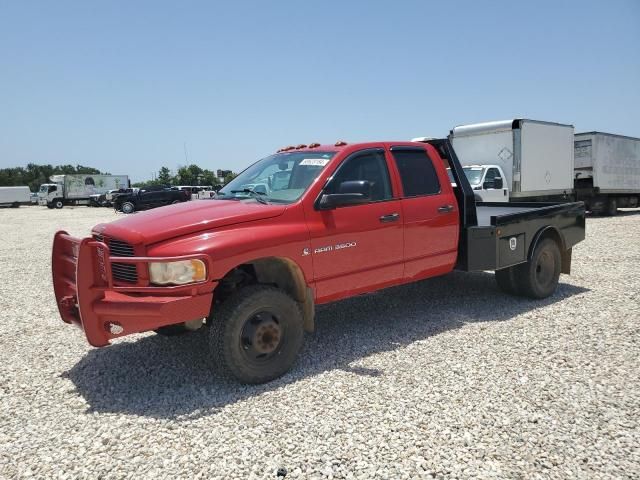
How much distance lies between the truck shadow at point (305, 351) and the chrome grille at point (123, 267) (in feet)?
3.14

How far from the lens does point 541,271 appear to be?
20.5 feet

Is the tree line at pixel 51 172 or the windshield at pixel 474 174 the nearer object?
the windshield at pixel 474 174

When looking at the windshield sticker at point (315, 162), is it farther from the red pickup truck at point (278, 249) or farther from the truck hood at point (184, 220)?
the truck hood at point (184, 220)

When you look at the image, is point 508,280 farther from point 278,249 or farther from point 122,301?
point 122,301

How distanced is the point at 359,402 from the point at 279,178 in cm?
227

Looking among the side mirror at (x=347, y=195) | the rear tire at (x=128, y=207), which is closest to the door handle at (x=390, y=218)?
the side mirror at (x=347, y=195)

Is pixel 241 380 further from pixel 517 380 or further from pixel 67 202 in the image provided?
pixel 67 202

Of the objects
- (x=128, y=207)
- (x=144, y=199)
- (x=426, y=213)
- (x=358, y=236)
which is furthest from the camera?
(x=144, y=199)

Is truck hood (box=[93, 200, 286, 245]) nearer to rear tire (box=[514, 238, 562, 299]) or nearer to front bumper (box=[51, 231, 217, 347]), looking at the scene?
front bumper (box=[51, 231, 217, 347])

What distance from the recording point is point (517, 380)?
375 centimetres

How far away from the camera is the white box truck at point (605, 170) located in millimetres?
19078

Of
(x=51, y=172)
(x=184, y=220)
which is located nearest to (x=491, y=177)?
(x=184, y=220)

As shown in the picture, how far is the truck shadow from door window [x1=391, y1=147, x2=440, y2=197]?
149 cm

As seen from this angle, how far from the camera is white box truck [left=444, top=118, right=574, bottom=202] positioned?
14594mm
